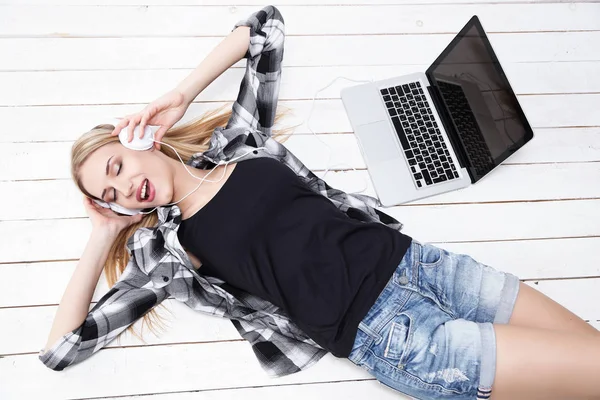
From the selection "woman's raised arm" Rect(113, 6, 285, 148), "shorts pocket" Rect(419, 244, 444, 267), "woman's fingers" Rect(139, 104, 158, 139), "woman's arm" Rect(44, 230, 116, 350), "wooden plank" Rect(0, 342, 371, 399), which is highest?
"woman's raised arm" Rect(113, 6, 285, 148)

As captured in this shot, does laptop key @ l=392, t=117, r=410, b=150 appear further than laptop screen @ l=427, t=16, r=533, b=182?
Yes

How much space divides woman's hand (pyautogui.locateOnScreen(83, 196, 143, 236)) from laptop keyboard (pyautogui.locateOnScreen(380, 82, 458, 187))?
3.18 ft

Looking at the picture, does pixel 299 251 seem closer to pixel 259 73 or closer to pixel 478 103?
pixel 259 73

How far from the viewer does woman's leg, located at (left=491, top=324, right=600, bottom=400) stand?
4.55 ft

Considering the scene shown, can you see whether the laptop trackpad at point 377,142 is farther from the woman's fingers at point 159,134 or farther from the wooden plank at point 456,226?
the woman's fingers at point 159,134

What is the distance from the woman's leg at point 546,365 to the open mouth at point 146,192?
3.37 feet

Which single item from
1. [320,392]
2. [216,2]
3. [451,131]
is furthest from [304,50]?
[320,392]

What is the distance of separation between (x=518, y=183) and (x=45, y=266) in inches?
65.3

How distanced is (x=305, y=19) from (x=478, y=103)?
2.57 ft

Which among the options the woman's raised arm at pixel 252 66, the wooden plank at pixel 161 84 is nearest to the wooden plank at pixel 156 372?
the woman's raised arm at pixel 252 66

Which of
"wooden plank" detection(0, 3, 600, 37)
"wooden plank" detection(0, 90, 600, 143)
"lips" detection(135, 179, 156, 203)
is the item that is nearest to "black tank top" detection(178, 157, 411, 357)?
"lips" detection(135, 179, 156, 203)

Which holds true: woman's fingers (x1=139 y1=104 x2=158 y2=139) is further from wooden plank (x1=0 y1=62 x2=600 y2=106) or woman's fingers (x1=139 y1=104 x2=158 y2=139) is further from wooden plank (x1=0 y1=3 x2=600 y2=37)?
wooden plank (x1=0 y1=3 x2=600 y2=37)

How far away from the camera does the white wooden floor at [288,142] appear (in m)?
1.64

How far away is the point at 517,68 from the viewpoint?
213cm
